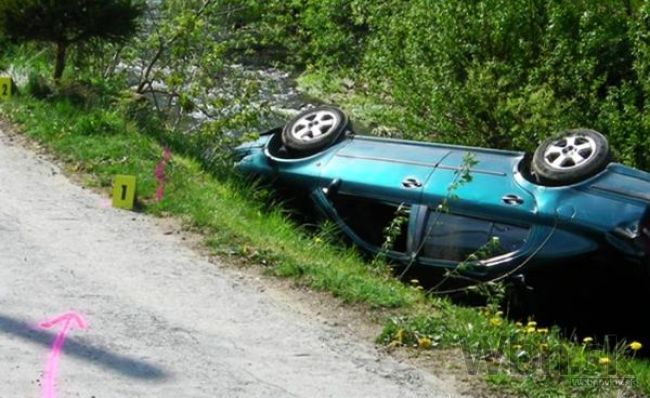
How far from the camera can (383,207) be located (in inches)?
414

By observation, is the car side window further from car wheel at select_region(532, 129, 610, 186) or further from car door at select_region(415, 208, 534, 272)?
car wheel at select_region(532, 129, 610, 186)

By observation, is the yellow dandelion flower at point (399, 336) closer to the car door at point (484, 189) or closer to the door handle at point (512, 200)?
the car door at point (484, 189)

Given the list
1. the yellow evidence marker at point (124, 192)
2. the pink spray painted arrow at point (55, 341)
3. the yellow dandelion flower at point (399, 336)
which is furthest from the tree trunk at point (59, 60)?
the yellow dandelion flower at point (399, 336)

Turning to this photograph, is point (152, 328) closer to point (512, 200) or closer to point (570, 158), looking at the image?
point (512, 200)

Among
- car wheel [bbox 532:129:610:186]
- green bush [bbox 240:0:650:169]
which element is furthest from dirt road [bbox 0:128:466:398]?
green bush [bbox 240:0:650:169]

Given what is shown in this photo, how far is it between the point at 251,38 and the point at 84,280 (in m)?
7.11

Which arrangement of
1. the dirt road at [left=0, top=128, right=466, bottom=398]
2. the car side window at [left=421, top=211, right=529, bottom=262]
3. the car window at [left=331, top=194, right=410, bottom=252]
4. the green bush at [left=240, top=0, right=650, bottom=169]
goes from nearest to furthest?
the dirt road at [left=0, top=128, right=466, bottom=398], the car side window at [left=421, top=211, right=529, bottom=262], the car window at [left=331, top=194, right=410, bottom=252], the green bush at [left=240, top=0, right=650, bottom=169]

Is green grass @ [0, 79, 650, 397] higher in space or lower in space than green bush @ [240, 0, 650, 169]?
higher

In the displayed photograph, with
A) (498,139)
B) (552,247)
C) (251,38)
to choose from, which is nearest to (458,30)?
(498,139)

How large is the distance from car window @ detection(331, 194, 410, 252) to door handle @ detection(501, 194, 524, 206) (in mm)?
944

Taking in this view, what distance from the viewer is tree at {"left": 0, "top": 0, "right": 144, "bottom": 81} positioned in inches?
478

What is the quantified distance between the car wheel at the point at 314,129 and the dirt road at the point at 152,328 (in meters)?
2.72

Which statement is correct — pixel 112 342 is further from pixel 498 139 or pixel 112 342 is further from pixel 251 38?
pixel 498 139

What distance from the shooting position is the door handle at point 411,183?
1030cm
